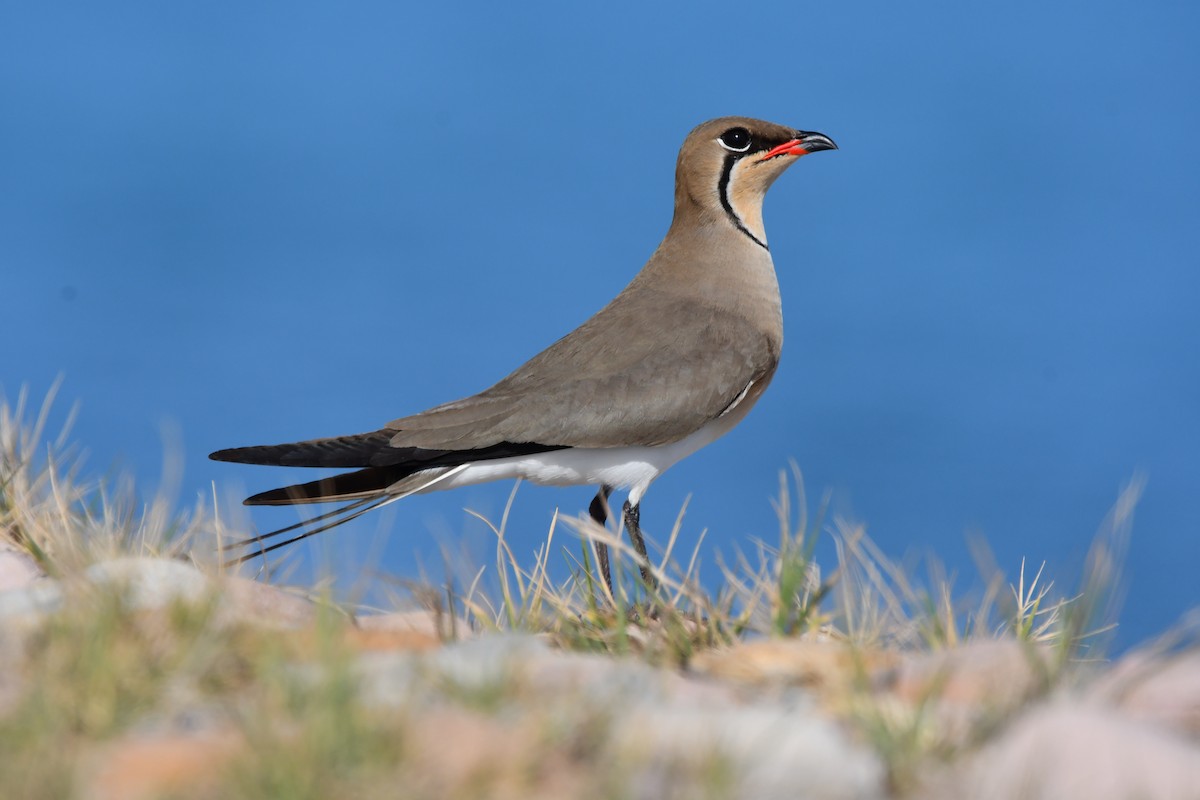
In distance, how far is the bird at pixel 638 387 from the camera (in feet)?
15.1

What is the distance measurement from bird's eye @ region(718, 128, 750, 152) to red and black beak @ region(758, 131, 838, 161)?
0.29 ft

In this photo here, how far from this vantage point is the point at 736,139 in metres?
5.43

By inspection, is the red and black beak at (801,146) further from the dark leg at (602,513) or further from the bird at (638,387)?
the dark leg at (602,513)

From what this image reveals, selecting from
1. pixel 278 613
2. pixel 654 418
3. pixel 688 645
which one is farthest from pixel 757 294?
pixel 278 613

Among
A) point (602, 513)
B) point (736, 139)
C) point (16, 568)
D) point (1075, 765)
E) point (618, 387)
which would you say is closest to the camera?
point (1075, 765)

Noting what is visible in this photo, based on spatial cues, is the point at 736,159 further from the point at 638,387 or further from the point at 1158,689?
the point at 1158,689

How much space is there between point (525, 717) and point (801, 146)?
139 inches

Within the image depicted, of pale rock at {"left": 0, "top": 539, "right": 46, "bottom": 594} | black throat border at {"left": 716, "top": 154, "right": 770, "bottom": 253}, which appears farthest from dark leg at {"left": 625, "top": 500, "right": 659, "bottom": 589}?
pale rock at {"left": 0, "top": 539, "right": 46, "bottom": 594}

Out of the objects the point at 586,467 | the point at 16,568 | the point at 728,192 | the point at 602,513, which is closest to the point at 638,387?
the point at 586,467

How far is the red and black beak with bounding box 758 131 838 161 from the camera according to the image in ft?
17.8

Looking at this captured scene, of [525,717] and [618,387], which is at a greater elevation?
[618,387]

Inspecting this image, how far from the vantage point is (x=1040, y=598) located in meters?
4.38

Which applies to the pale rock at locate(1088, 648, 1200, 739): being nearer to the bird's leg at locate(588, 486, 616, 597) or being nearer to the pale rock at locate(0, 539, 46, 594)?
the bird's leg at locate(588, 486, 616, 597)

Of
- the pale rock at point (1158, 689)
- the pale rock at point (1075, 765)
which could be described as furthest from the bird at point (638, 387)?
the pale rock at point (1075, 765)
